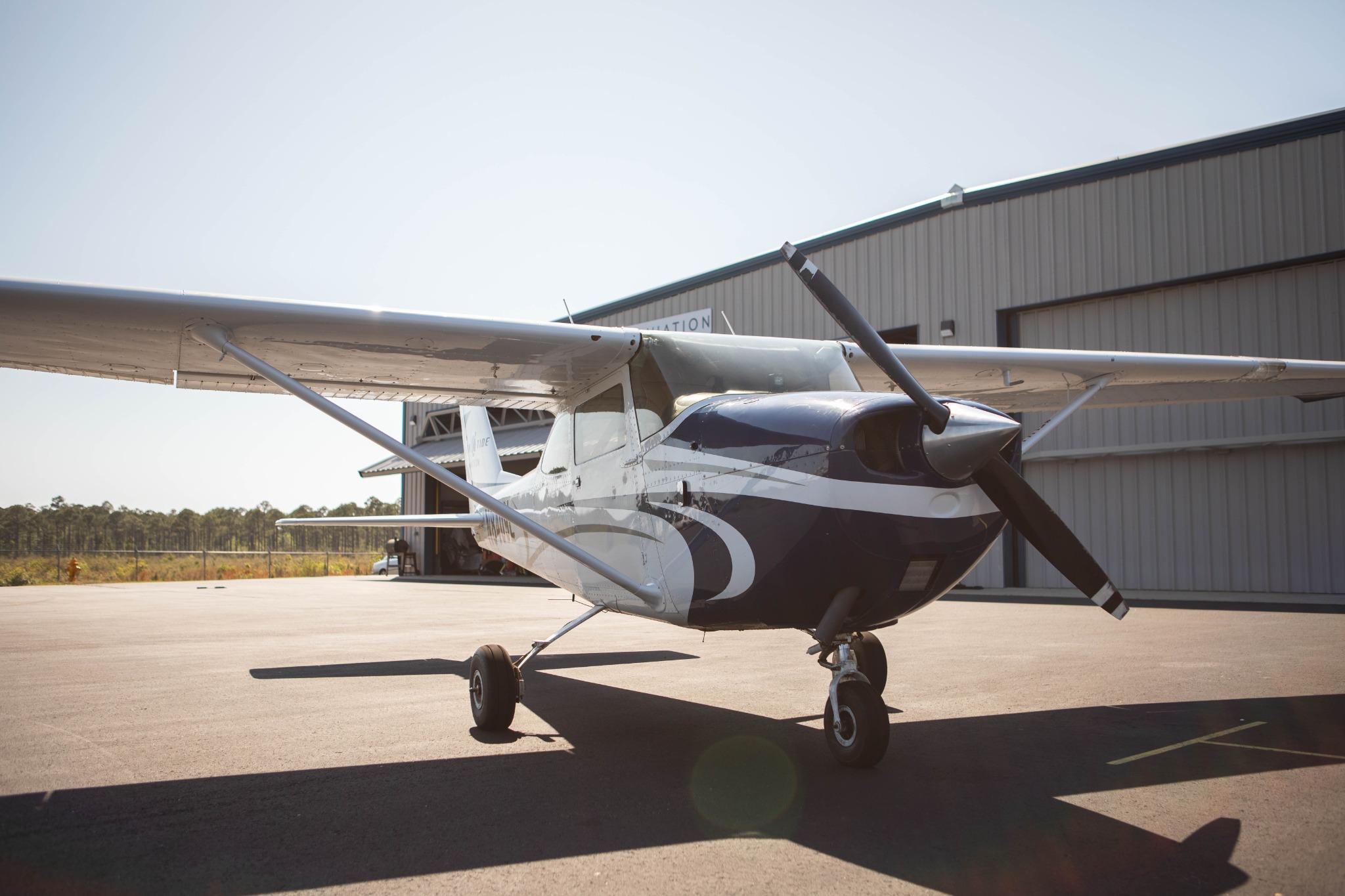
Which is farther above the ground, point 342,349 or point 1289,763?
point 342,349

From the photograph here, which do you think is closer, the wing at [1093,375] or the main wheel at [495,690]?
the main wheel at [495,690]

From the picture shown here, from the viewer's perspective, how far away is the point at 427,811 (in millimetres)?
3996

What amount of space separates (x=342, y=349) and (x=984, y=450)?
4643mm

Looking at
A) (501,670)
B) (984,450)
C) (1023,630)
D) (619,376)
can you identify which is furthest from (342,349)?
(1023,630)

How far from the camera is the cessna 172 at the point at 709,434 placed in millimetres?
4113

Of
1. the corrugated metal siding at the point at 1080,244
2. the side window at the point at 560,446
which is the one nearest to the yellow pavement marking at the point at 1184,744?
the side window at the point at 560,446

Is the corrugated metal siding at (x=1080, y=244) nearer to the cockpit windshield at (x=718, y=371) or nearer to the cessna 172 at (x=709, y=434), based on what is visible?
the cessna 172 at (x=709, y=434)

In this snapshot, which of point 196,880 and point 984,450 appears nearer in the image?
point 196,880

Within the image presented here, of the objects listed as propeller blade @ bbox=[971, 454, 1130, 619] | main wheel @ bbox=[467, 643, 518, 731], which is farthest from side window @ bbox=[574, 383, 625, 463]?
propeller blade @ bbox=[971, 454, 1130, 619]

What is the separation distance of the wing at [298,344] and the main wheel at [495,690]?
2121mm

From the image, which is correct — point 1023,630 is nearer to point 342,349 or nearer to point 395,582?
point 342,349

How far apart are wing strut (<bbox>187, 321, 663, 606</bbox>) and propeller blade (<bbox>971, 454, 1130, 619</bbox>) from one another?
2158mm

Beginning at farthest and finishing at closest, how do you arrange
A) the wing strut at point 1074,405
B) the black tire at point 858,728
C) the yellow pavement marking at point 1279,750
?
1. the wing strut at point 1074,405
2. the yellow pavement marking at point 1279,750
3. the black tire at point 858,728

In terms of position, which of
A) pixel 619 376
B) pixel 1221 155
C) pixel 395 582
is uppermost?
pixel 1221 155
